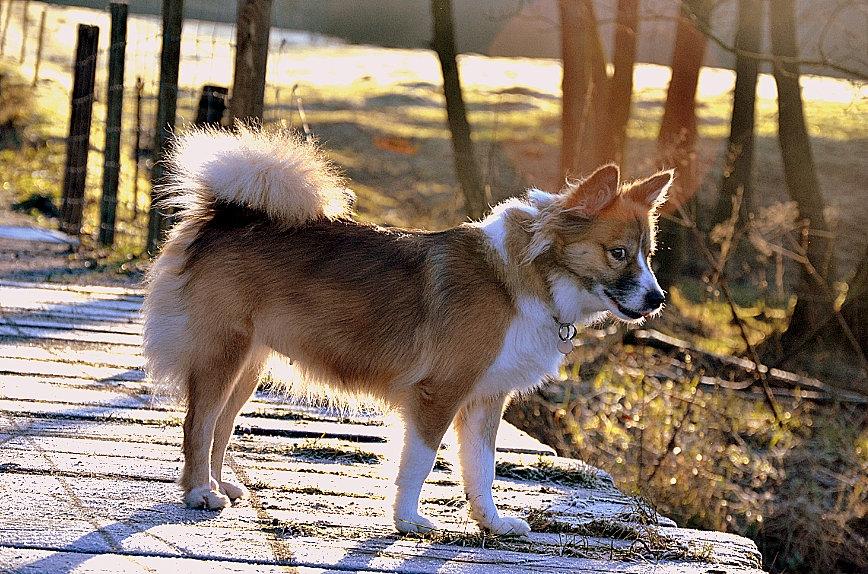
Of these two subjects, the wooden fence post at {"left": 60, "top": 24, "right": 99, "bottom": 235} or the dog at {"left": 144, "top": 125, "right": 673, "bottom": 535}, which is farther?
the wooden fence post at {"left": 60, "top": 24, "right": 99, "bottom": 235}

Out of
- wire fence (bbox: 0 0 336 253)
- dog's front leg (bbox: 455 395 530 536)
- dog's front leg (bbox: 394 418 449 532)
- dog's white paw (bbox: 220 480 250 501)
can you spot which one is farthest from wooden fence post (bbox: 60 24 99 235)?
dog's front leg (bbox: 394 418 449 532)

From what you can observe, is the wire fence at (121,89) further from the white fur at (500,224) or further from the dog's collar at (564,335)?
the dog's collar at (564,335)

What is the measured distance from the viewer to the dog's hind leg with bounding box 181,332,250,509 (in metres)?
4.25

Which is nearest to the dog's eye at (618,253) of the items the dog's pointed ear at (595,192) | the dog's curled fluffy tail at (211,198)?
the dog's pointed ear at (595,192)

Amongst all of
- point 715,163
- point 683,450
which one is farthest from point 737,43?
point 715,163

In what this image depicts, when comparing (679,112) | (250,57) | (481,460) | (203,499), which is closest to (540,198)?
(481,460)

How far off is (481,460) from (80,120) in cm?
768

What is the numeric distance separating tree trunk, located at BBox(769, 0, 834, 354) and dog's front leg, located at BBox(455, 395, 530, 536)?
7474 mm

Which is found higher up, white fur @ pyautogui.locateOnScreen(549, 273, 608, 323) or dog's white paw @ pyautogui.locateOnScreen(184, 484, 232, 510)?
white fur @ pyautogui.locateOnScreen(549, 273, 608, 323)

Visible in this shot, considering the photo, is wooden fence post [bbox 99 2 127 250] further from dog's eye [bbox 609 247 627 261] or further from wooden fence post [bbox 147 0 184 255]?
dog's eye [bbox 609 247 627 261]

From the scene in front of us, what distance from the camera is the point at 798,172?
40.4 ft

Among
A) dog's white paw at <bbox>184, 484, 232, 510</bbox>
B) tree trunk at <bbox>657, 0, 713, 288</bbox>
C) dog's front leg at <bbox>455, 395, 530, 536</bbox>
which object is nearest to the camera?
dog's white paw at <bbox>184, 484, 232, 510</bbox>

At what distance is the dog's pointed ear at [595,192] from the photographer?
14.7ft

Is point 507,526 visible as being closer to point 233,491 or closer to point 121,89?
point 233,491
